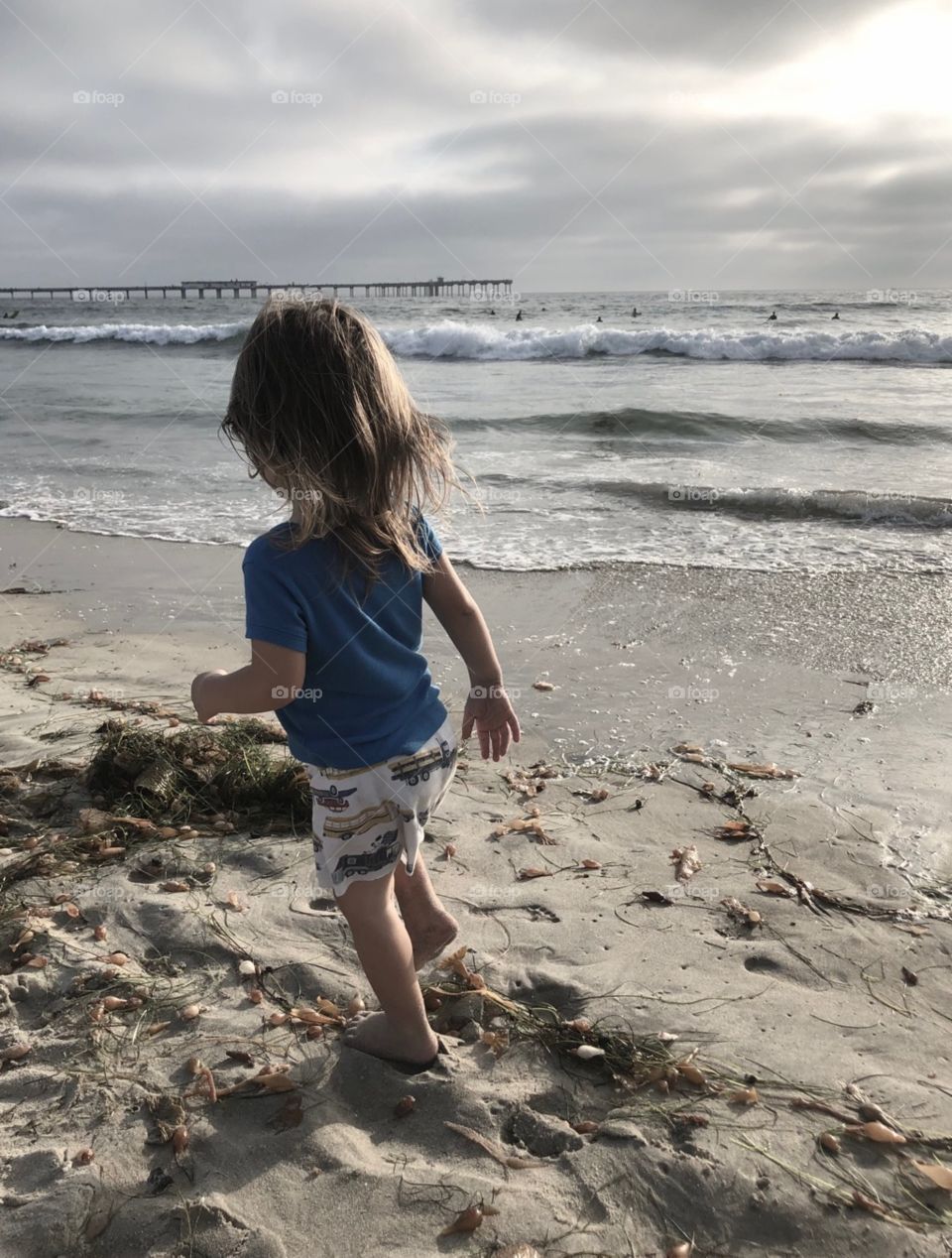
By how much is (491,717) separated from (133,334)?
34085mm

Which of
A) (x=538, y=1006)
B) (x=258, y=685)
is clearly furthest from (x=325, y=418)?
(x=538, y=1006)

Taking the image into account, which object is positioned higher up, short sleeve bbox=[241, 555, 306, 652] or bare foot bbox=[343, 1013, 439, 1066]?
short sleeve bbox=[241, 555, 306, 652]

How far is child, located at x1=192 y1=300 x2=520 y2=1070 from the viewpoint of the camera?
6.31 feet

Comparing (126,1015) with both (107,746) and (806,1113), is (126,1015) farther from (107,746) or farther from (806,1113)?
(806,1113)

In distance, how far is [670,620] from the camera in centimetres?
580

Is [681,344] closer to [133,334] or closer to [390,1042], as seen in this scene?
[133,334]

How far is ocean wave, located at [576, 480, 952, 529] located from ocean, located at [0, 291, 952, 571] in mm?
28

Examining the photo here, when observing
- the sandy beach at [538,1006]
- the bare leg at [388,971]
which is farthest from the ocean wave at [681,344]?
the bare leg at [388,971]

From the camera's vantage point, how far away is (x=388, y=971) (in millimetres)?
2111

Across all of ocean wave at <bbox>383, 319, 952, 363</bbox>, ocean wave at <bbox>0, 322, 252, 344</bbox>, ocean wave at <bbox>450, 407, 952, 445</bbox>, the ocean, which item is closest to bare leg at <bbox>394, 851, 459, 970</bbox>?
the ocean

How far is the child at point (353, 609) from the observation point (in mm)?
1925

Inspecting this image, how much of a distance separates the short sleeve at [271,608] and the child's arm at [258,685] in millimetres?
19

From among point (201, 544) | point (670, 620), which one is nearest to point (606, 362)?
point (201, 544)

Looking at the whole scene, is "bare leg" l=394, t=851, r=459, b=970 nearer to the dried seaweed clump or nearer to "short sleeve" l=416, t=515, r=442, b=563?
"short sleeve" l=416, t=515, r=442, b=563
